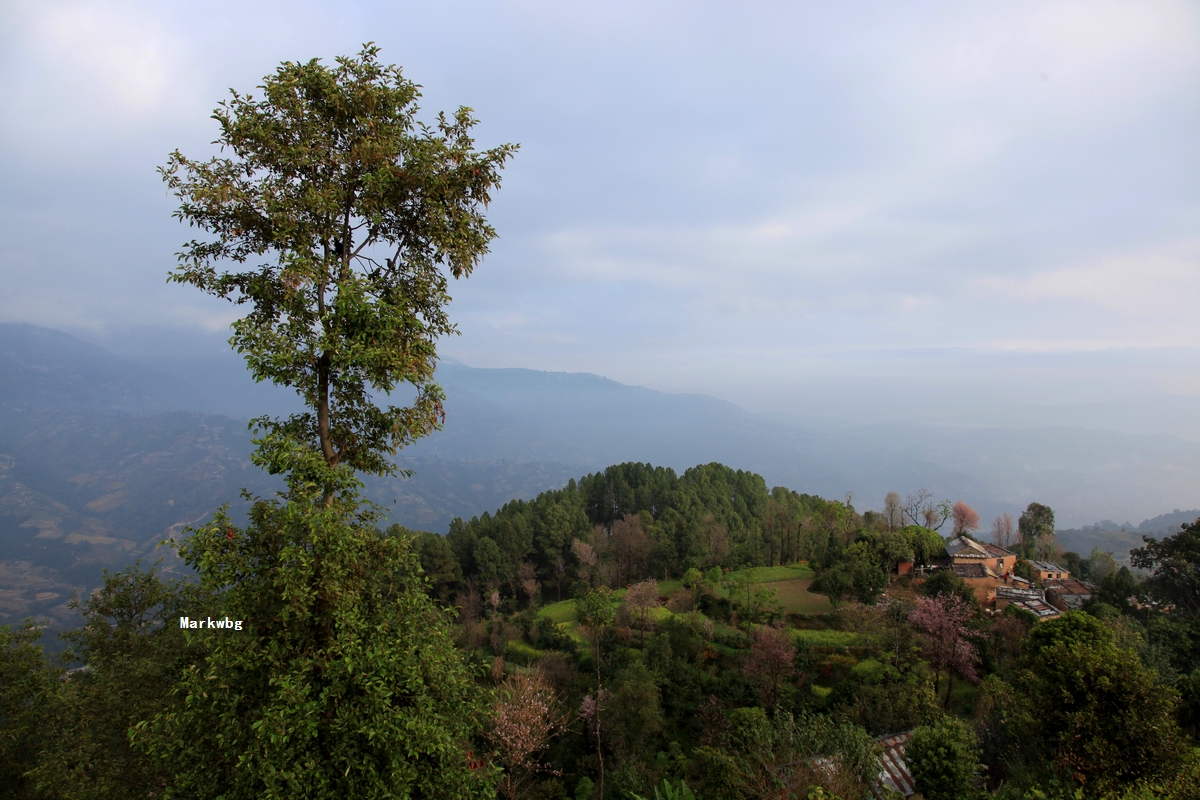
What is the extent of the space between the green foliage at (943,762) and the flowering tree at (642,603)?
1445 centimetres

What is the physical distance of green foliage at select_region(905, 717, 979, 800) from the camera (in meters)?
10.1

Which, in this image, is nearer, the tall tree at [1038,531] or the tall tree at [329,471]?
the tall tree at [329,471]

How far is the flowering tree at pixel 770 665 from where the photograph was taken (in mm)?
18375

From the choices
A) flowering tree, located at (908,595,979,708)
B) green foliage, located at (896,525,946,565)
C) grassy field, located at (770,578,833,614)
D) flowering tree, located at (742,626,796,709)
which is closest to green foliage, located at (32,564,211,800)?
flowering tree, located at (742,626,796,709)

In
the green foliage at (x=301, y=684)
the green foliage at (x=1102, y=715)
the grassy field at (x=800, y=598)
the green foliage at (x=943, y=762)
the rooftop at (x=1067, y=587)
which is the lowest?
the grassy field at (x=800, y=598)

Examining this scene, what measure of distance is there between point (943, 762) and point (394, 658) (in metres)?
11.7

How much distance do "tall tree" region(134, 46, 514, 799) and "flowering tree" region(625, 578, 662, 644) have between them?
67.5 feet

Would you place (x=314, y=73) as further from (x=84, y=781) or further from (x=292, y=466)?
(x=84, y=781)

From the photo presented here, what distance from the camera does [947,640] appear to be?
17.8 meters

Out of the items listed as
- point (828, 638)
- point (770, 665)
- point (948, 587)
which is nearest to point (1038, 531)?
point (948, 587)

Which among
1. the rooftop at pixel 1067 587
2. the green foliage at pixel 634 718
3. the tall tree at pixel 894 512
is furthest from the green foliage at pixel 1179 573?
the green foliage at pixel 634 718

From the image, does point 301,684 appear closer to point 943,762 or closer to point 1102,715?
point 943,762

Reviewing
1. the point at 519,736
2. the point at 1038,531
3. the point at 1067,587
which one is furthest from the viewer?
the point at 1038,531

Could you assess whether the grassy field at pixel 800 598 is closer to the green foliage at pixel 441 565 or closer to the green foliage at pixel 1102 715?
the green foliage at pixel 1102 715
